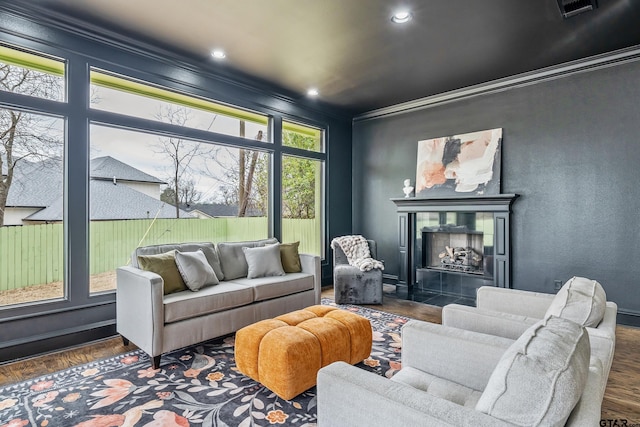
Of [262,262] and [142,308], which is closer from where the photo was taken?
[142,308]

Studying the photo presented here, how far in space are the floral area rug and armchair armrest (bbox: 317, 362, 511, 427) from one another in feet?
3.13

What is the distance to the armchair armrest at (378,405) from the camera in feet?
3.28

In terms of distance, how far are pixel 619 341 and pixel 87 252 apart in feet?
16.4

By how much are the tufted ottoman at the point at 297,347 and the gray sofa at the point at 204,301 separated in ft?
2.24

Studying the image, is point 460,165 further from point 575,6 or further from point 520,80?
point 575,6

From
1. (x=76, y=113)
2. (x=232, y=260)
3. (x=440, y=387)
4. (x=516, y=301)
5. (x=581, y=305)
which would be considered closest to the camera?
(x=440, y=387)

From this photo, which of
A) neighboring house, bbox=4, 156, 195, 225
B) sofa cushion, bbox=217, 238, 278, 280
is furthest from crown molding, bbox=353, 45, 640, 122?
neighboring house, bbox=4, 156, 195, 225

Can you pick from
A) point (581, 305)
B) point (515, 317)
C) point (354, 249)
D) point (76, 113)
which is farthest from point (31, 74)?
point (581, 305)

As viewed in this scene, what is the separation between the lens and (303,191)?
18.2 ft

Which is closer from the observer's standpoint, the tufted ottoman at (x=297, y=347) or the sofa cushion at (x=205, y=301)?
the tufted ottoman at (x=297, y=347)

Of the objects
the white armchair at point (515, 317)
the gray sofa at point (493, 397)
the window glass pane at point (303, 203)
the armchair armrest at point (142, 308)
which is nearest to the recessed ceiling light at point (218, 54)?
the window glass pane at point (303, 203)

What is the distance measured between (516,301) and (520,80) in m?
3.08

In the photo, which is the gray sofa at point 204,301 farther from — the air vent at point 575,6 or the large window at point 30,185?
the air vent at point 575,6

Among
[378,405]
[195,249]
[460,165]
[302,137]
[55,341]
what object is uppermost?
[302,137]
